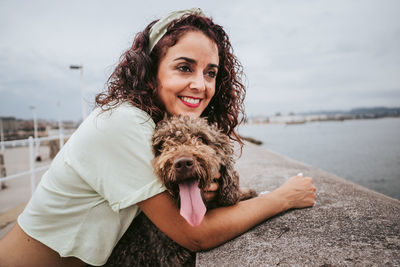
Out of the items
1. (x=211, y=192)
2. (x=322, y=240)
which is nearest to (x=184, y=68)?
(x=211, y=192)

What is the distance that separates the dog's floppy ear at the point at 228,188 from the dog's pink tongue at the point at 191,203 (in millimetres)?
409

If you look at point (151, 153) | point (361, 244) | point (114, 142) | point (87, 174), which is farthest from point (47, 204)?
point (361, 244)

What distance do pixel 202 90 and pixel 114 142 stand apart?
1059 mm

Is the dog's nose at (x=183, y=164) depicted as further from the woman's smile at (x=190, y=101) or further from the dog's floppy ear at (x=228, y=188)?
the woman's smile at (x=190, y=101)

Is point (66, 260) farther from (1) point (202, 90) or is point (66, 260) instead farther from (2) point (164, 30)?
(2) point (164, 30)

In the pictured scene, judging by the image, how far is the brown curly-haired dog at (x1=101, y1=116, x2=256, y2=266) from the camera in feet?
5.63

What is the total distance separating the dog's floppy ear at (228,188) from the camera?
83.4 inches

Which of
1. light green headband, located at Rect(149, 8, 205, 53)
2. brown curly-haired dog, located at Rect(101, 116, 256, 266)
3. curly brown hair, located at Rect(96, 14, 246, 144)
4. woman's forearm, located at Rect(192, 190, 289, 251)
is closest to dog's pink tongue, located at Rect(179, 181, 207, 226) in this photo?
brown curly-haired dog, located at Rect(101, 116, 256, 266)

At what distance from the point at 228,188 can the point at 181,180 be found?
23.9 inches

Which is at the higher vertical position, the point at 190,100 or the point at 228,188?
the point at 190,100

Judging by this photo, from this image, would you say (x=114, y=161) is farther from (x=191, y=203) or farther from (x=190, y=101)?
(x=190, y=101)

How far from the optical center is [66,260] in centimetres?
181

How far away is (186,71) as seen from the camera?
220 centimetres

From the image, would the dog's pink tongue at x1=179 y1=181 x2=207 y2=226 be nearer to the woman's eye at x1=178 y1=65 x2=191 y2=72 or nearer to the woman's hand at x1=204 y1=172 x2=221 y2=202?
the woman's hand at x1=204 y1=172 x2=221 y2=202
